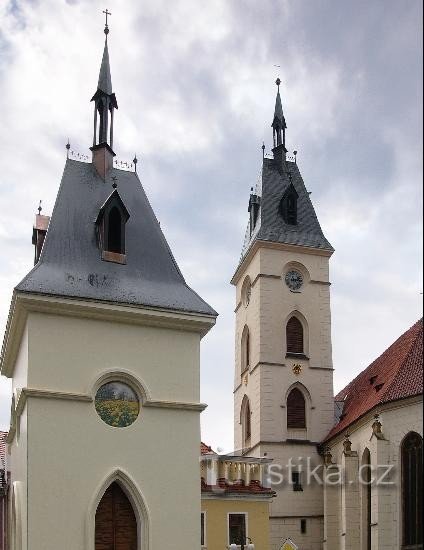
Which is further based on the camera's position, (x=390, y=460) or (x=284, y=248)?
(x=284, y=248)

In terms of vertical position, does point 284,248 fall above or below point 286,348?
above

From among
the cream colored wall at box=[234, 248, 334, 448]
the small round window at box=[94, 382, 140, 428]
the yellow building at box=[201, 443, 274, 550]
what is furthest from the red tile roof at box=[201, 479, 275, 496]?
the cream colored wall at box=[234, 248, 334, 448]

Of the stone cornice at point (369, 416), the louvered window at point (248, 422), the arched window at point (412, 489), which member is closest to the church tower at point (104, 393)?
the arched window at point (412, 489)

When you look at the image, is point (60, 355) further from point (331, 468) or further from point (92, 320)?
point (331, 468)

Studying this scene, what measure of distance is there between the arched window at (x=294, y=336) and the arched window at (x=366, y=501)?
7693 millimetres

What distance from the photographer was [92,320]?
19500 millimetres

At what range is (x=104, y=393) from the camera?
19281mm

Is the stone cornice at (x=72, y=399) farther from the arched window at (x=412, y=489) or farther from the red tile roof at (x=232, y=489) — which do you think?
the arched window at (x=412, y=489)

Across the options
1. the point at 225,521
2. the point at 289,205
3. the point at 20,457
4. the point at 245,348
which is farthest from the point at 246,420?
the point at 20,457

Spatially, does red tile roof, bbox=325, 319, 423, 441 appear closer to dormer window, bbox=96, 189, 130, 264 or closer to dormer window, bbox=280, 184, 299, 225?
dormer window, bbox=280, 184, 299, 225

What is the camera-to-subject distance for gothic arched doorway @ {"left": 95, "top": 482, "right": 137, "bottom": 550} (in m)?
18.7

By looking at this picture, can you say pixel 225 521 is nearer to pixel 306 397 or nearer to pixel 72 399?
pixel 72 399

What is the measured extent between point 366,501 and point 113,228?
53.4ft

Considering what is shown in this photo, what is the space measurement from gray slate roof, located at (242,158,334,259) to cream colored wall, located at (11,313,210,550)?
66.1ft
